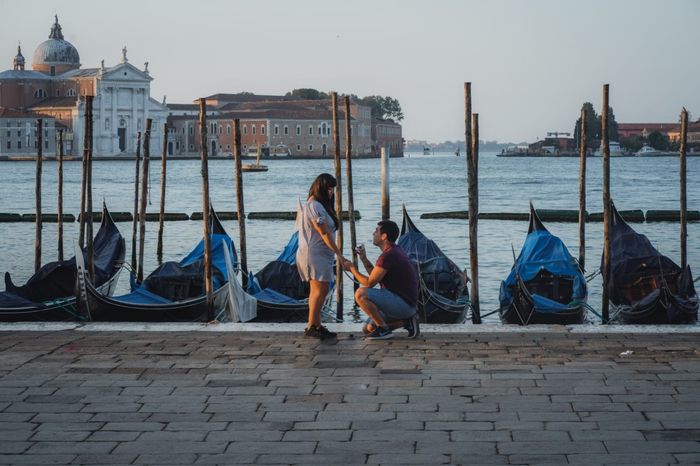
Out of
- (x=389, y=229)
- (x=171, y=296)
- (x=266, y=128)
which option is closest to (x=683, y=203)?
(x=171, y=296)

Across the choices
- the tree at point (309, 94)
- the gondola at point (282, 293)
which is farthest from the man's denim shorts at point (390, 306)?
the tree at point (309, 94)

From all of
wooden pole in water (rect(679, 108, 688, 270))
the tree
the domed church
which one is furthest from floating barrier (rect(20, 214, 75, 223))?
the tree

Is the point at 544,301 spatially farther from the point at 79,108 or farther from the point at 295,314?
the point at 79,108

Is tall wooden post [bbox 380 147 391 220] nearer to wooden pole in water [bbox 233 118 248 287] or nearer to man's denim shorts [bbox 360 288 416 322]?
wooden pole in water [bbox 233 118 248 287]

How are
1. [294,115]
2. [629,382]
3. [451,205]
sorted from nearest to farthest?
[629,382] < [451,205] < [294,115]

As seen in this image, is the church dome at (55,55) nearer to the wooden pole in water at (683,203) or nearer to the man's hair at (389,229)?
the wooden pole in water at (683,203)

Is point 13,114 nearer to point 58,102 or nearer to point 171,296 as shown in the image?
point 58,102

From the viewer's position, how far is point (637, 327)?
18.0 feet

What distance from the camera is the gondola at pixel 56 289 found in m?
7.21

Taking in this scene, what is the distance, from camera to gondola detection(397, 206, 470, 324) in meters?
8.29

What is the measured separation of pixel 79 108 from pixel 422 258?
6925 centimetres

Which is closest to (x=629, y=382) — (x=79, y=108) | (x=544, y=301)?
(x=544, y=301)

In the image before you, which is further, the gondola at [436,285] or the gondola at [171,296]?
the gondola at [436,285]

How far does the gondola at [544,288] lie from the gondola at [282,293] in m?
1.36
